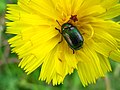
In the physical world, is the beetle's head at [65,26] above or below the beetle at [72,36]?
above

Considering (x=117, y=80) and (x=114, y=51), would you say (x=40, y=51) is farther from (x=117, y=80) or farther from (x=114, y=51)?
(x=117, y=80)

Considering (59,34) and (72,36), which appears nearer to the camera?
(72,36)

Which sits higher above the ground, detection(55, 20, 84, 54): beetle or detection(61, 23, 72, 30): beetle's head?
detection(61, 23, 72, 30): beetle's head

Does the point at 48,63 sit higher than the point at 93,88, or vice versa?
the point at 48,63

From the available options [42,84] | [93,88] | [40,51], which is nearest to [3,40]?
[42,84]
